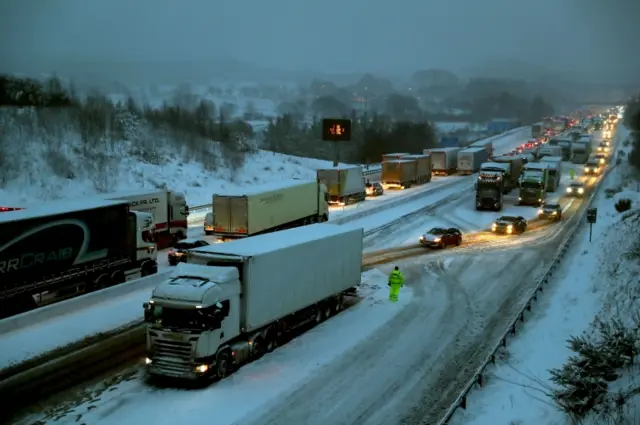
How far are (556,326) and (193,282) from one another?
13300 millimetres

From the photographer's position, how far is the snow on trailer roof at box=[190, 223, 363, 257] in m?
20.5

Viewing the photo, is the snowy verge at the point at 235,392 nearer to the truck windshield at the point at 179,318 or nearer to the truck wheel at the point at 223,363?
the truck wheel at the point at 223,363

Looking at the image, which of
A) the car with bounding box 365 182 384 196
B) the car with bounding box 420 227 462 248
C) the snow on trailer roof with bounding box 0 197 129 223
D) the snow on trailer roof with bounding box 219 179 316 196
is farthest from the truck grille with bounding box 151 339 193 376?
the car with bounding box 365 182 384 196

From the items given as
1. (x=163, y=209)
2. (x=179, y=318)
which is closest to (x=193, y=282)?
(x=179, y=318)

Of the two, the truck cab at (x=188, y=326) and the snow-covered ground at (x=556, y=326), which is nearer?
the snow-covered ground at (x=556, y=326)

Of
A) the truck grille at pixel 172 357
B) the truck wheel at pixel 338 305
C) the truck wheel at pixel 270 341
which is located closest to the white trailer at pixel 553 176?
the truck wheel at pixel 338 305

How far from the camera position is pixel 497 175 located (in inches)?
2280

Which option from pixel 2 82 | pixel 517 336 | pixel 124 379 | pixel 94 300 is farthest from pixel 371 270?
A: pixel 2 82

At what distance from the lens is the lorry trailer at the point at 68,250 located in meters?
23.4

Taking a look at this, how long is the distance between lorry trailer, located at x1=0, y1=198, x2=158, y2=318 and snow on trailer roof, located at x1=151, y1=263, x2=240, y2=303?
24.3 ft

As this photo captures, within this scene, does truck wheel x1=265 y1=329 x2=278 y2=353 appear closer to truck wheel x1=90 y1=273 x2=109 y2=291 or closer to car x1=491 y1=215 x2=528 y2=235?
truck wheel x1=90 y1=273 x2=109 y2=291

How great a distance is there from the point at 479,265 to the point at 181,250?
52.1 ft

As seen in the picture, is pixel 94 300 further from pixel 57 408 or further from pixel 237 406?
pixel 237 406

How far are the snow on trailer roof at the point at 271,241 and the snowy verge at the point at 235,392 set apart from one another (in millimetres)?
3360
